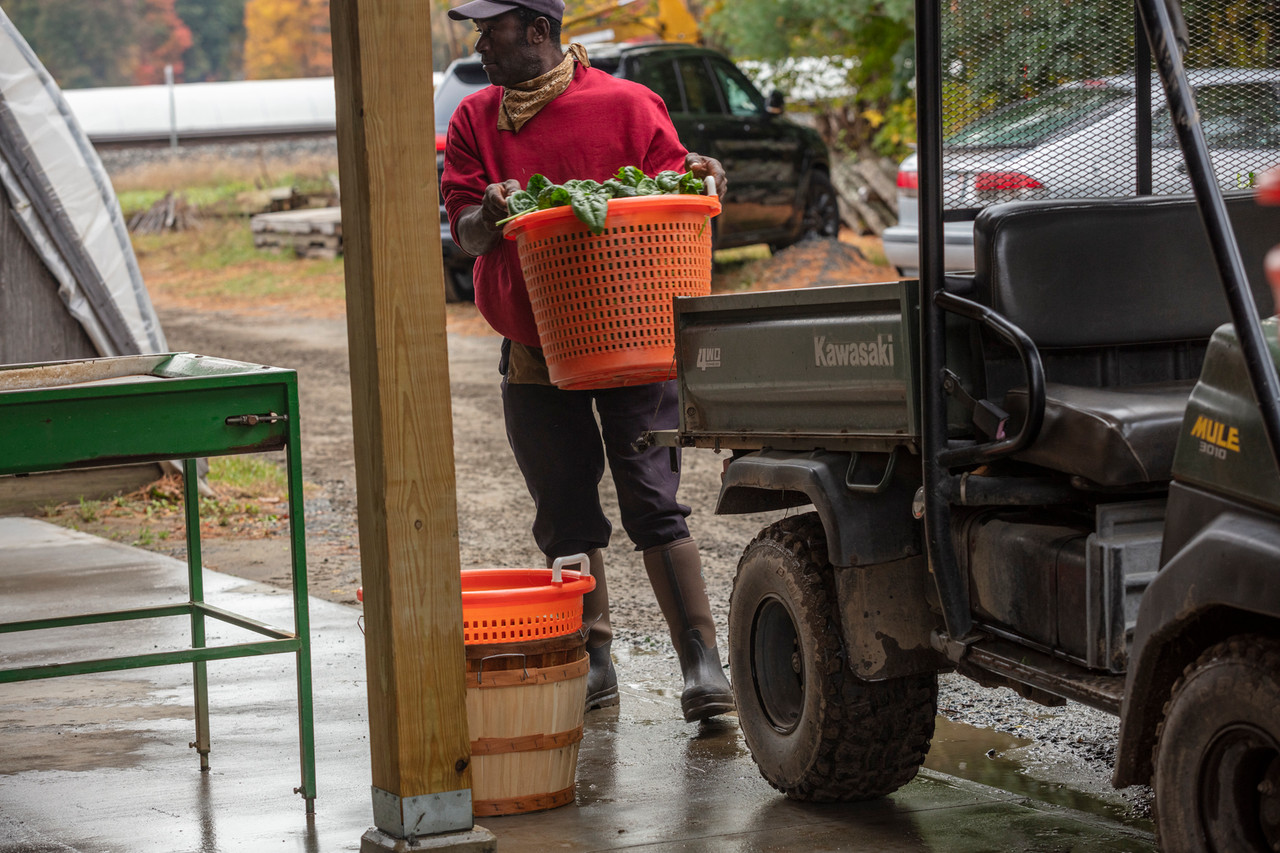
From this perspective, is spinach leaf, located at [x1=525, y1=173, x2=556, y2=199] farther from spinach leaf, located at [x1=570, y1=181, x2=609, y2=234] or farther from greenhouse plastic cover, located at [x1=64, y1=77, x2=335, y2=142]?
greenhouse plastic cover, located at [x1=64, y1=77, x2=335, y2=142]

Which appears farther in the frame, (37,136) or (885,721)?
(37,136)

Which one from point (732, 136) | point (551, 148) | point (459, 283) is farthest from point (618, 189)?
point (459, 283)

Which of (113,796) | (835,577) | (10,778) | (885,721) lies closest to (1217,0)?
(835,577)

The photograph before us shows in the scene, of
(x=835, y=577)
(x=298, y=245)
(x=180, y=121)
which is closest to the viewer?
(x=835, y=577)

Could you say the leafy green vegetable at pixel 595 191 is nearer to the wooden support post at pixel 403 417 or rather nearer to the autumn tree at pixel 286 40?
the wooden support post at pixel 403 417

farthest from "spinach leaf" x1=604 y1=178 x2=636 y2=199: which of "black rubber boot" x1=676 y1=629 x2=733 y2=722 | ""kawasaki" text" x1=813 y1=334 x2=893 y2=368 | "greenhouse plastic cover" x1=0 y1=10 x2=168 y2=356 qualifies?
"greenhouse plastic cover" x1=0 y1=10 x2=168 y2=356

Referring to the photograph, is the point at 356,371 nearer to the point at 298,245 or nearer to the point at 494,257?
the point at 494,257

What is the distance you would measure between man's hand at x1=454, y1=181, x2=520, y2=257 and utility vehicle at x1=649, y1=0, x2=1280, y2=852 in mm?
641

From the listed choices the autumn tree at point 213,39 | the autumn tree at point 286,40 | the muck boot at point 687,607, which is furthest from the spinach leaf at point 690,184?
the autumn tree at point 213,39

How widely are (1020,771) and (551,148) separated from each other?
2.33 meters

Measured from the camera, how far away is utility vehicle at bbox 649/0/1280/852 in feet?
9.02

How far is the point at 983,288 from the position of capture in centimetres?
361

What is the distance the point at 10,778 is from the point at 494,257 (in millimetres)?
2093

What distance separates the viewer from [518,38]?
465 cm
